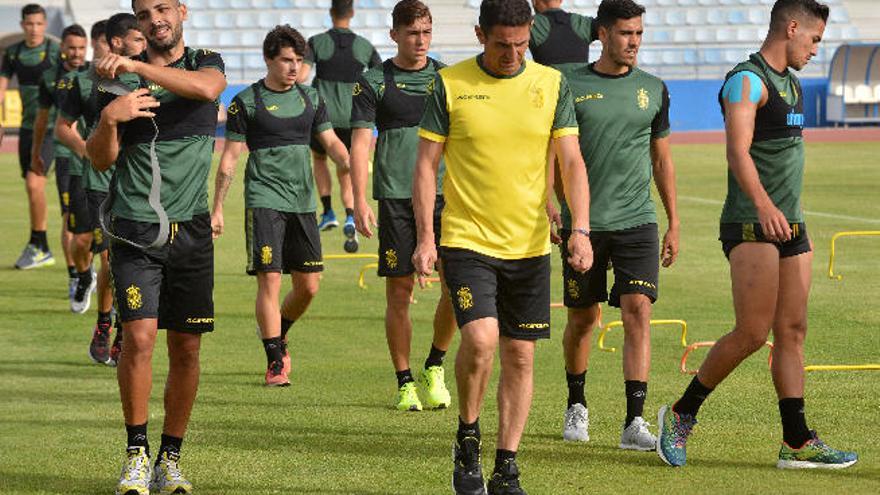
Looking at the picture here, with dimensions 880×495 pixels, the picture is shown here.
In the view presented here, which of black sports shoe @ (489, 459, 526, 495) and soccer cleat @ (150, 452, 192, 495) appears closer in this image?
black sports shoe @ (489, 459, 526, 495)

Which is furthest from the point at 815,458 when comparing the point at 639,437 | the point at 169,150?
the point at 169,150

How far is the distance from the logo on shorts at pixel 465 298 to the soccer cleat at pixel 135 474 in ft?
5.04

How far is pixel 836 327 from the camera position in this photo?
13227 mm

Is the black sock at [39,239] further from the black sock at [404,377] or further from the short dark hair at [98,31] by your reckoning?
the black sock at [404,377]

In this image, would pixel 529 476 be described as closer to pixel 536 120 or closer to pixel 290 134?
pixel 536 120

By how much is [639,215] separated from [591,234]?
10.7 inches

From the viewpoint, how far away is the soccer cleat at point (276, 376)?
11117 mm

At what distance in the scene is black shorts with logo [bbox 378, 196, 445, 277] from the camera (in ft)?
34.5

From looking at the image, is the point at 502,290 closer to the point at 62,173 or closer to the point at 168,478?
the point at 168,478

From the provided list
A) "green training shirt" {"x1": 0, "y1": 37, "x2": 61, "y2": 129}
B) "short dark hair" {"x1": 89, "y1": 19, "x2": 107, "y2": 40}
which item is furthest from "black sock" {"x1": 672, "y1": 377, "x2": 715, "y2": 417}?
"green training shirt" {"x1": 0, "y1": 37, "x2": 61, "y2": 129}

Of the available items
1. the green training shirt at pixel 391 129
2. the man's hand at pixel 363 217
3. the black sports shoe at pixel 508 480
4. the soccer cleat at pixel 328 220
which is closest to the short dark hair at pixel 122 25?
the green training shirt at pixel 391 129

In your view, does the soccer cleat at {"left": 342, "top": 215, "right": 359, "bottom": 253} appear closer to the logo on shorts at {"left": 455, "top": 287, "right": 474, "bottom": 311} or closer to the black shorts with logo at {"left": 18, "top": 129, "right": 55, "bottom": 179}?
the black shorts with logo at {"left": 18, "top": 129, "right": 55, "bottom": 179}

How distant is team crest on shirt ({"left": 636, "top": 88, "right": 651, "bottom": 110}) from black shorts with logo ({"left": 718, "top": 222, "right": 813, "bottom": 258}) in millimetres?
949

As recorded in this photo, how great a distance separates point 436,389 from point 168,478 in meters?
2.67
